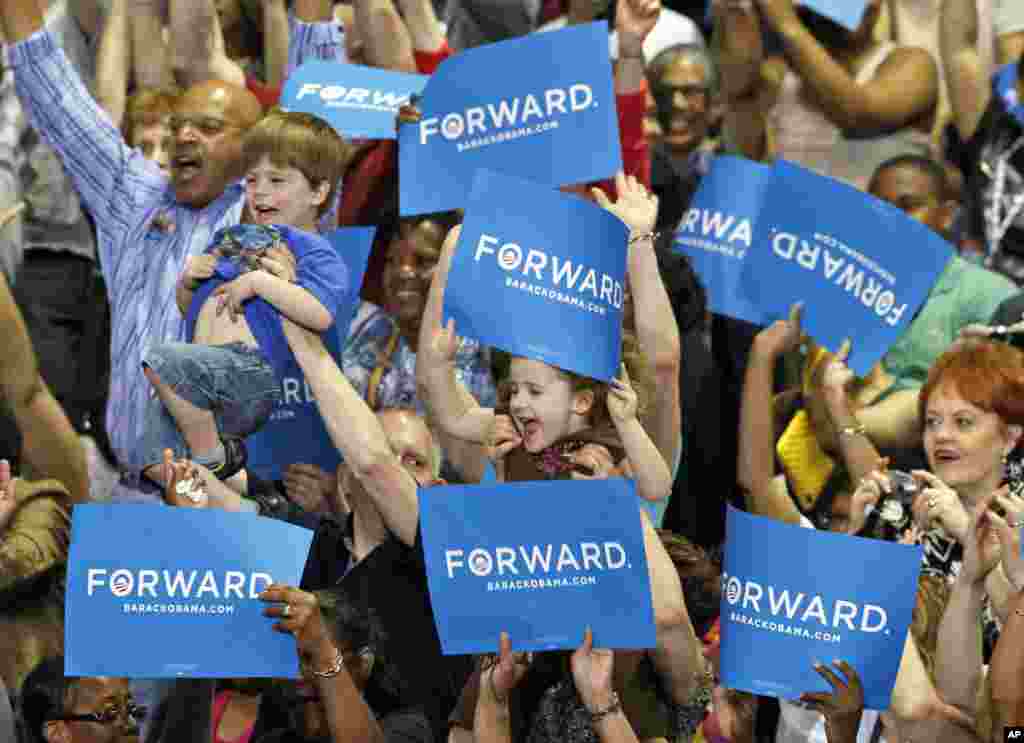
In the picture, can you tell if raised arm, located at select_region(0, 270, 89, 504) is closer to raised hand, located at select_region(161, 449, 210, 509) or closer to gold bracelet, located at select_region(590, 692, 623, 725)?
raised hand, located at select_region(161, 449, 210, 509)

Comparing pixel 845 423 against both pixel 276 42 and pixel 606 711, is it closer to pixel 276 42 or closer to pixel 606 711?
pixel 606 711

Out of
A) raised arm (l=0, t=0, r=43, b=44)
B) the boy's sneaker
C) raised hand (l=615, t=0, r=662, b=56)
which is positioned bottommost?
the boy's sneaker

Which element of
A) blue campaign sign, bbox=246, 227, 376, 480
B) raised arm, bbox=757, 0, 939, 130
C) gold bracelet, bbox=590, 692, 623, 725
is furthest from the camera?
raised arm, bbox=757, 0, 939, 130

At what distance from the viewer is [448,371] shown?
4750mm

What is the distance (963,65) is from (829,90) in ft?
1.40

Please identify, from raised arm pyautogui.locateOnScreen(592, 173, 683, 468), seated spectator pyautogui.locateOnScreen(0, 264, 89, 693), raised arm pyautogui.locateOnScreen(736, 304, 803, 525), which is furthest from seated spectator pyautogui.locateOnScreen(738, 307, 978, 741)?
seated spectator pyautogui.locateOnScreen(0, 264, 89, 693)

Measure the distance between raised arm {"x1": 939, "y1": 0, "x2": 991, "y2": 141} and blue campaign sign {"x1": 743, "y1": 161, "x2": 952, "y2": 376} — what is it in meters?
1.34

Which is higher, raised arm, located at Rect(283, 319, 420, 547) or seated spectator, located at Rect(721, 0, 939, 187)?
seated spectator, located at Rect(721, 0, 939, 187)

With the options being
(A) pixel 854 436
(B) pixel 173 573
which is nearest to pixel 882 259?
(A) pixel 854 436

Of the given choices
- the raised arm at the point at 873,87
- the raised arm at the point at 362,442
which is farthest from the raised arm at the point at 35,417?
the raised arm at the point at 873,87

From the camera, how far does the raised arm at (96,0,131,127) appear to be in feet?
21.0

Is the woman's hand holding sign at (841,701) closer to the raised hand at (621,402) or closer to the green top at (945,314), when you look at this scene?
the raised hand at (621,402)

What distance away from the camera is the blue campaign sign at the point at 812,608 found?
13.7 feet

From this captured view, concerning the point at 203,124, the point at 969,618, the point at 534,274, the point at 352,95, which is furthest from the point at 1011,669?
the point at 203,124
